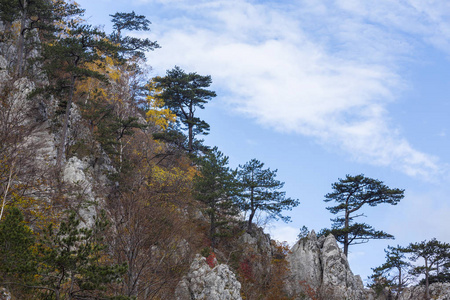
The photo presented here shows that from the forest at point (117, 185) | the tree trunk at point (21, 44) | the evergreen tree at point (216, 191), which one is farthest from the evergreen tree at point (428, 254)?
the tree trunk at point (21, 44)

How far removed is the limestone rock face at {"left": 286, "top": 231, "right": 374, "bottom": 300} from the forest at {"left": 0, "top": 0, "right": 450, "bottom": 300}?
136 centimetres

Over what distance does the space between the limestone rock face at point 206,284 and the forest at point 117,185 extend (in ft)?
2.14

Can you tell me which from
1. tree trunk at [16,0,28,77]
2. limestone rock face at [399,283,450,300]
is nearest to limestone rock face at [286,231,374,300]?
limestone rock face at [399,283,450,300]

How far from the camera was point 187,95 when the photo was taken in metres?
45.5

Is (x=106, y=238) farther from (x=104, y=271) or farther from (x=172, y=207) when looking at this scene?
(x=172, y=207)

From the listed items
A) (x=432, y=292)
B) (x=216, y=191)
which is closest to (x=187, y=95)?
(x=216, y=191)

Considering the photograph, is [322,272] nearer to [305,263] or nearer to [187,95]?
[305,263]

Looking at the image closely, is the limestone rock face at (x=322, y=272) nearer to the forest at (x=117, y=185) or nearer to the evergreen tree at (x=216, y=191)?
the forest at (x=117, y=185)

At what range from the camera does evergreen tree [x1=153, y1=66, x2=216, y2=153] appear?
149 feet

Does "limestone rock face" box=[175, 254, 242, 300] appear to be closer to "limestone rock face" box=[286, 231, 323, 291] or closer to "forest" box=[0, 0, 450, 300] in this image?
"forest" box=[0, 0, 450, 300]

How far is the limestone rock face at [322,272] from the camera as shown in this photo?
3428 centimetres

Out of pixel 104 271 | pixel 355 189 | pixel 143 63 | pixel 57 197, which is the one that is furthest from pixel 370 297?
pixel 143 63

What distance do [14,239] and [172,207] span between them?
16.8 metres

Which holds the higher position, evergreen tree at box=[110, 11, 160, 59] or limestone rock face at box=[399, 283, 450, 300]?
evergreen tree at box=[110, 11, 160, 59]
